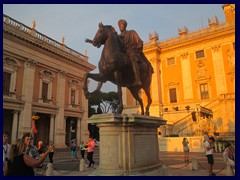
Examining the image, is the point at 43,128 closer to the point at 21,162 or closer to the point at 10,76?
the point at 10,76

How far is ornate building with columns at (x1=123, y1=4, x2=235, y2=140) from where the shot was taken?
27531 mm

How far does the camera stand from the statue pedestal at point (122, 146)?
5.12m

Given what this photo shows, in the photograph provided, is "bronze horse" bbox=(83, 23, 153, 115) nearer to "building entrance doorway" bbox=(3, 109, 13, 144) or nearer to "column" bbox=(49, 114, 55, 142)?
"building entrance doorway" bbox=(3, 109, 13, 144)

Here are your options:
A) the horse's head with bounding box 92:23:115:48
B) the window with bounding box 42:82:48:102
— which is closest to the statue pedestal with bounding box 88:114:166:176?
the horse's head with bounding box 92:23:115:48

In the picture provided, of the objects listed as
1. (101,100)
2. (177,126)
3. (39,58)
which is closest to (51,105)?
(39,58)

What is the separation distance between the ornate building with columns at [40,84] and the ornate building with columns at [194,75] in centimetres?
1098

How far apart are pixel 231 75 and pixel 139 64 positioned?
94.0 ft

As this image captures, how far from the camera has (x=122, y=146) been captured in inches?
205

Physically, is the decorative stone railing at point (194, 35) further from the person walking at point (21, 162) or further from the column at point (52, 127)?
the person walking at point (21, 162)

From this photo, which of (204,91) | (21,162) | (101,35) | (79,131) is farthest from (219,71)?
(21,162)

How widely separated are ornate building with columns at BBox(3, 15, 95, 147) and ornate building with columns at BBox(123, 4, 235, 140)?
36.0 ft

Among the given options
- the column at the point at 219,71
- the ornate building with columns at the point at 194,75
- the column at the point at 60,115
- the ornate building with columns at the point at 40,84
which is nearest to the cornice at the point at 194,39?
the ornate building with columns at the point at 194,75

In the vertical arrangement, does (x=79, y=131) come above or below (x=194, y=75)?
below

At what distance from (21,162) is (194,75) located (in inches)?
1316
